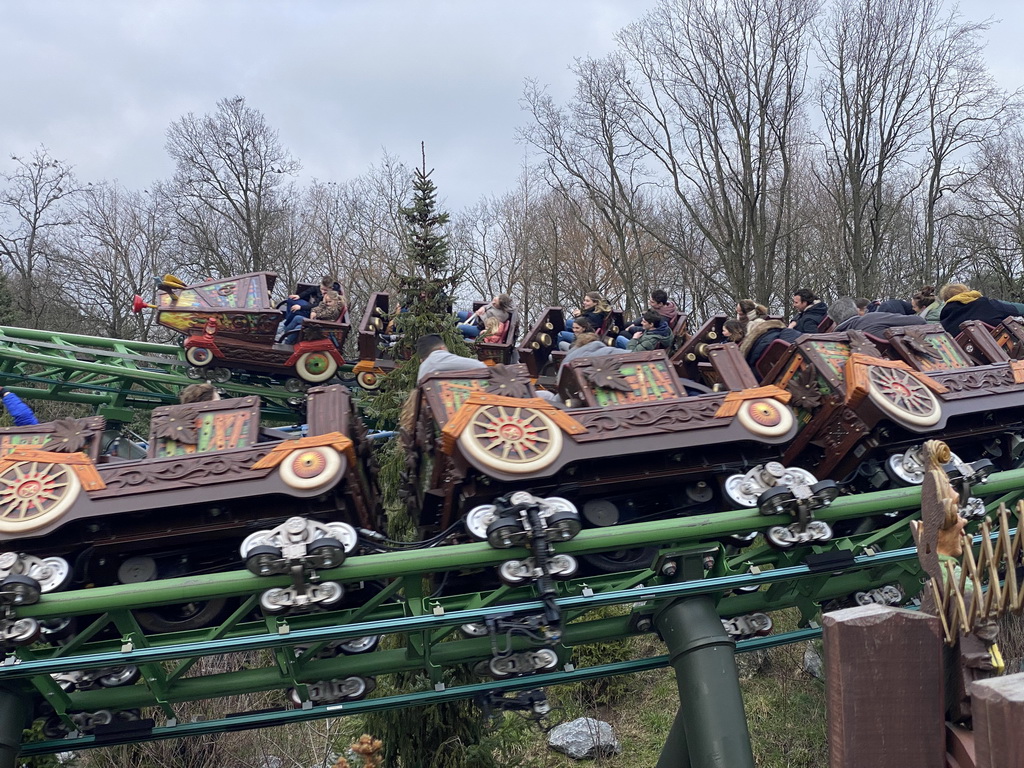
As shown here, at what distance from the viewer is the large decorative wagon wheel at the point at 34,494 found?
4266 millimetres

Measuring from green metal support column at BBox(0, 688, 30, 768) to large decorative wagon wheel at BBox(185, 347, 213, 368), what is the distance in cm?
753

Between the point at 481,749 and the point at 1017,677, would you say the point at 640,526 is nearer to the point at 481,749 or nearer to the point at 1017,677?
the point at 481,749

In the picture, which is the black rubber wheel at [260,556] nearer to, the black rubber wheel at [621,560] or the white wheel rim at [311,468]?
the white wheel rim at [311,468]

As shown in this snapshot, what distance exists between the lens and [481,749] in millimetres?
5504

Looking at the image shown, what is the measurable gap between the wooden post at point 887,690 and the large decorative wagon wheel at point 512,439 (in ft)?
8.88

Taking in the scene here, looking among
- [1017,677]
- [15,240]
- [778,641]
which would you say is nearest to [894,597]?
[778,641]

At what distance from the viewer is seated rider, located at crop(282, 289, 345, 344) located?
461 inches

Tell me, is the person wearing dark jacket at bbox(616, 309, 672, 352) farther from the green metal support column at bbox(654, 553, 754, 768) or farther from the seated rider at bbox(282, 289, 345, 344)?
the green metal support column at bbox(654, 553, 754, 768)

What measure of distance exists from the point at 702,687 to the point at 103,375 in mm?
10737

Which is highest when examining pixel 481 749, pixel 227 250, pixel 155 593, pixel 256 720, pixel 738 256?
pixel 227 250

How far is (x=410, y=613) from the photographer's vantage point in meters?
4.63

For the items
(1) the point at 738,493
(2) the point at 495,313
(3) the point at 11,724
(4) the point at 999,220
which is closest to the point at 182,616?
(3) the point at 11,724

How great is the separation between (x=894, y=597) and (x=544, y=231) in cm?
2130

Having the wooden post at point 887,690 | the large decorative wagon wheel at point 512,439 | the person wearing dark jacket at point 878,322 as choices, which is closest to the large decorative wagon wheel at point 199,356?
the person wearing dark jacket at point 878,322
